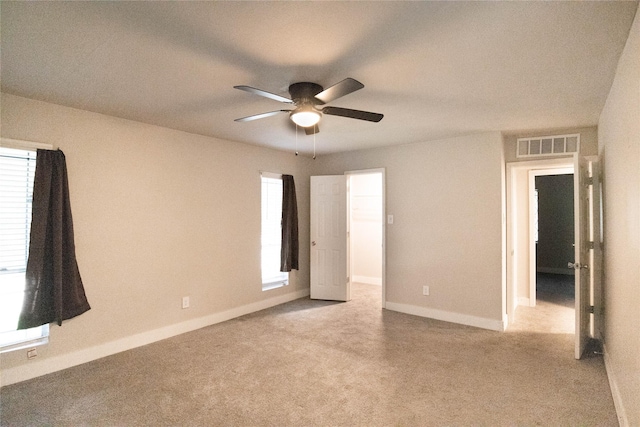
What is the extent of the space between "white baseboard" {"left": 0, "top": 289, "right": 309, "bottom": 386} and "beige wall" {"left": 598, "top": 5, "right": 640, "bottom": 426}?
394cm

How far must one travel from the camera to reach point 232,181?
448 cm

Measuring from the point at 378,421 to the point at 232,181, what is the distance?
337 centimetres

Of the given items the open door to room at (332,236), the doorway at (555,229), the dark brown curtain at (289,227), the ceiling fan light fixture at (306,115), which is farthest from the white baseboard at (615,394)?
the doorway at (555,229)

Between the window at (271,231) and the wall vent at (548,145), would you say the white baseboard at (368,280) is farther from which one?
the wall vent at (548,145)

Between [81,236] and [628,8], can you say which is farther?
[81,236]

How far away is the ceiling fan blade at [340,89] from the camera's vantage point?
6.40 feet

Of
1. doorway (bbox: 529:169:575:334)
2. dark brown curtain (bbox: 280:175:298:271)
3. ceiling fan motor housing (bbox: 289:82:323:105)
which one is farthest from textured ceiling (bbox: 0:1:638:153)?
doorway (bbox: 529:169:575:334)

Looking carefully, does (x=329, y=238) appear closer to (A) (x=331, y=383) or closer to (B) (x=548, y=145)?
(A) (x=331, y=383)

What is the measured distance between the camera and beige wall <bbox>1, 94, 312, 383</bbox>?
2.99 m

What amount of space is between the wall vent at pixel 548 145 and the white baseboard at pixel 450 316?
2136 mm

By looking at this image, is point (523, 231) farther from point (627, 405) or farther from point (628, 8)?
point (628, 8)

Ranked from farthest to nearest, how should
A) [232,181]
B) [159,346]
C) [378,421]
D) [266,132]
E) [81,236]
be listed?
[232,181] → [266,132] → [159,346] → [81,236] → [378,421]

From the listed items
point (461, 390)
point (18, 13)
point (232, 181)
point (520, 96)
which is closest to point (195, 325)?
point (232, 181)

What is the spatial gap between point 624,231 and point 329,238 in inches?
149
